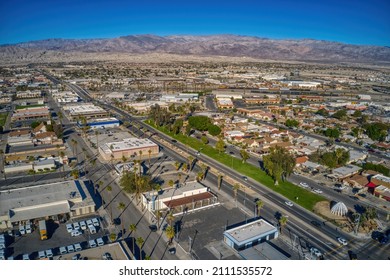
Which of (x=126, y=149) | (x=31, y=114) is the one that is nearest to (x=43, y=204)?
(x=126, y=149)

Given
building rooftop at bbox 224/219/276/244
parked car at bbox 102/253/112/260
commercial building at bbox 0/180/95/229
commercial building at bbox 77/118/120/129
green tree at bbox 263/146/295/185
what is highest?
commercial building at bbox 77/118/120/129

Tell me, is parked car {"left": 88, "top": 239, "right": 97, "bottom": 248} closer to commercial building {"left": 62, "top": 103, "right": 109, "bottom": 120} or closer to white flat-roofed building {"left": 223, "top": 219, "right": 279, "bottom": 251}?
white flat-roofed building {"left": 223, "top": 219, "right": 279, "bottom": 251}

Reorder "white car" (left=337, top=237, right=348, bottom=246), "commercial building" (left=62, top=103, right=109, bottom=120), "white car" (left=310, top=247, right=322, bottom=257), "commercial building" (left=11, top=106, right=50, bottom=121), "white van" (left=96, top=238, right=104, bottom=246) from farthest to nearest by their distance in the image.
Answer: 1. "commercial building" (left=62, top=103, right=109, bottom=120)
2. "commercial building" (left=11, top=106, right=50, bottom=121)
3. "white car" (left=337, top=237, right=348, bottom=246)
4. "white van" (left=96, top=238, right=104, bottom=246)
5. "white car" (left=310, top=247, right=322, bottom=257)

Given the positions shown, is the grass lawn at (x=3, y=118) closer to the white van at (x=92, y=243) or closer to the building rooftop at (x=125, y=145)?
the building rooftop at (x=125, y=145)

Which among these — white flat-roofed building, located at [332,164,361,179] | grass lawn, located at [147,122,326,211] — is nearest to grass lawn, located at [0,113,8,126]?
grass lawn, located at [147,122,326,211]

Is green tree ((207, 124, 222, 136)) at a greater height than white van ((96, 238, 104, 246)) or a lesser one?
greater
